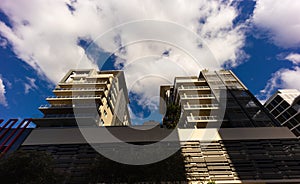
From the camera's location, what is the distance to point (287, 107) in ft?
112

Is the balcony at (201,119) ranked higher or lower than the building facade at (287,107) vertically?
lower

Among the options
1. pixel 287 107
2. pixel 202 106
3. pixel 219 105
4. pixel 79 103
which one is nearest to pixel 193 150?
pixel 202 106

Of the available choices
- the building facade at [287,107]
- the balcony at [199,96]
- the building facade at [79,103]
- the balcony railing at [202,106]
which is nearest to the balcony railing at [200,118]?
the balcony railing at [202,106]

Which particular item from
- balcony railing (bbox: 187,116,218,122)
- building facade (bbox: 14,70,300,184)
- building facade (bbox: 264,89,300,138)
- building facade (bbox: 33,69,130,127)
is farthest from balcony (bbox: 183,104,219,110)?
building facade (bbox: 264,89,300,138)

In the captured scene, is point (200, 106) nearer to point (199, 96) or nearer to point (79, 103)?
point (199, 96)

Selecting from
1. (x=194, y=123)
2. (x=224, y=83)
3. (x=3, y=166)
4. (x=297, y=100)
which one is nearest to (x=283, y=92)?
(x=297, y=100)

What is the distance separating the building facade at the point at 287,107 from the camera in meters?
31.8

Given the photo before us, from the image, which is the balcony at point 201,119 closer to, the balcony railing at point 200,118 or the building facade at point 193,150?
the balcony railing at point 200,118

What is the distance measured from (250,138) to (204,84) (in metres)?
16.5

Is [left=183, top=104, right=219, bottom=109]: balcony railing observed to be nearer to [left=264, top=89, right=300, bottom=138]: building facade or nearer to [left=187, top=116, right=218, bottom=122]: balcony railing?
[left=187, top=116, right=218, bottom=122]: balcony railing

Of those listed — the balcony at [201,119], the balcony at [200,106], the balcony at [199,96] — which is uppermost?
the balcony at [199,96]

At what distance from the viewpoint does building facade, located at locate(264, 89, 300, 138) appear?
3177 cm

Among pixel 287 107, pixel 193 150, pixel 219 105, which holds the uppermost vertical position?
pixel 287 107

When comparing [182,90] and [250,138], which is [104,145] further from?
[182,90]
